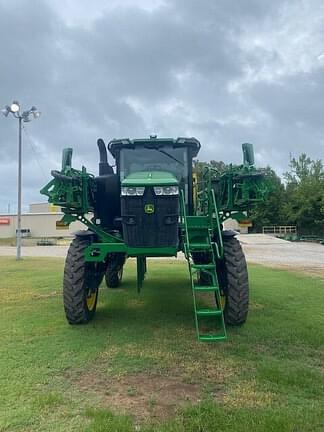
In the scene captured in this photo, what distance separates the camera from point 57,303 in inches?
335

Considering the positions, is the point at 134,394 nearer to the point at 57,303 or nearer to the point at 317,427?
the point at 317,427

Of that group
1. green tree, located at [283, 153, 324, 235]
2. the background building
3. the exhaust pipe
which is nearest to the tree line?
green tree, located at [283, 153, 324, 235]

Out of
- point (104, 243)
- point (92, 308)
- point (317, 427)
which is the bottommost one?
point (317, 427)

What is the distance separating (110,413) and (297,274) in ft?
38.3

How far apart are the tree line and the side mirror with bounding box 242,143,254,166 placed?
4053 centimetres

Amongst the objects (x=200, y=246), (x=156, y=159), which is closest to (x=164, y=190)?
(x=200, y=246)

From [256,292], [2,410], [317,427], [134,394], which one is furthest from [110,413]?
[256,292]

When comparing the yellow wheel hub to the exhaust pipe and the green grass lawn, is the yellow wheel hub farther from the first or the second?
the exhaust pipe

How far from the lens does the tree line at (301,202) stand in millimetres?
49778

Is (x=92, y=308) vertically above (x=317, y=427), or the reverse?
(x=92, y=308)

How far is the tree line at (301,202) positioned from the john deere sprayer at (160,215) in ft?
133

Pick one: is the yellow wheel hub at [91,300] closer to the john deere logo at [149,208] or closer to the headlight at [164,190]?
the john deere logo at [149,208]

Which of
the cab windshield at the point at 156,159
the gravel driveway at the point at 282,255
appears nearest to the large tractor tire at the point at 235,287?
the cab windshield at the point at 156,159

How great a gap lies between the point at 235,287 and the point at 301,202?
1849 inches
